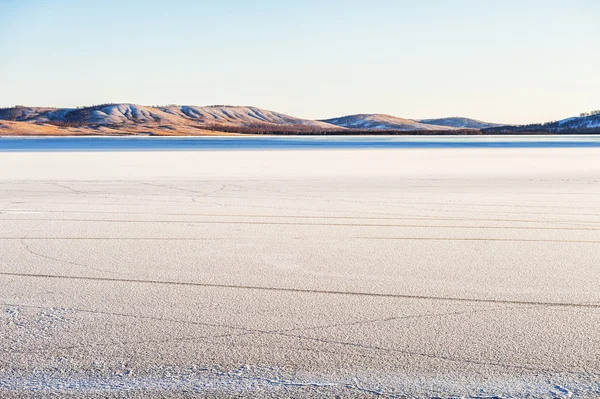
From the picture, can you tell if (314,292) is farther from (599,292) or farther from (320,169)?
(320,169)

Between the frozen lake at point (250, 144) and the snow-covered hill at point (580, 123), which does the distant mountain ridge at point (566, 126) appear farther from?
the frozen lake at point (250, 144)

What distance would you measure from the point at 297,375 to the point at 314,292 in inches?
81.5

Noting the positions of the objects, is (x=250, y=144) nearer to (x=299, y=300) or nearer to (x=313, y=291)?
(x=313, y=291)

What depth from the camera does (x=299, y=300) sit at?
6121 mm

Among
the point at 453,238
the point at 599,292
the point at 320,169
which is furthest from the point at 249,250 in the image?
the point at 320,169

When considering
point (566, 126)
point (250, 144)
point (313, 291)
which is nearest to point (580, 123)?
point (566, 126)

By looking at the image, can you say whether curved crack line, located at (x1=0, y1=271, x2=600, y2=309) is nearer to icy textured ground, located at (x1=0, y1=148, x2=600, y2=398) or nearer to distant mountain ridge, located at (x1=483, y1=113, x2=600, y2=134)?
icy textured ground, located at (x1=0, y1=148, x2=600, y2=398)

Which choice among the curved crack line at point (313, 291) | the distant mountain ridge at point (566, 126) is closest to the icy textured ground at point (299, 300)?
the curved crack line at point (313, 291)

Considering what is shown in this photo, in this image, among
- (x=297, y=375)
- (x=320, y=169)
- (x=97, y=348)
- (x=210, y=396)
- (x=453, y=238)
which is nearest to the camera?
(x=210, y=396)

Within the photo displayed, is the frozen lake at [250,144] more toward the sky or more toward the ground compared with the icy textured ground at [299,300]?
more toward the ground

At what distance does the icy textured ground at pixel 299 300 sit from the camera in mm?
4348

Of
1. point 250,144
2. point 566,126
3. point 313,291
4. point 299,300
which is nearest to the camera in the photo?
point 299,300

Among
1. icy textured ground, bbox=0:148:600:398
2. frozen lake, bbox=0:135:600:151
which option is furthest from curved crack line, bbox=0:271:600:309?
frozen lake, bbox=0:135:600:151

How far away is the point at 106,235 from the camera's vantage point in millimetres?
9469
